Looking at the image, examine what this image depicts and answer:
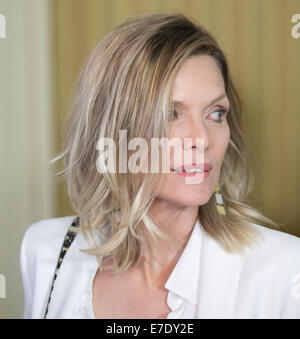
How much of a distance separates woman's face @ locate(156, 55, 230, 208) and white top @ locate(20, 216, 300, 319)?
6.2 inches

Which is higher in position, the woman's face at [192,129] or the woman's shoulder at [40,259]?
the woman's face at [192,129]

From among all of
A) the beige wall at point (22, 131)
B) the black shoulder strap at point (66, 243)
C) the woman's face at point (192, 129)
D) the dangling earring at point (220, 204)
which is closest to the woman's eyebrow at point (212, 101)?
the woman's face at point (192, 129)

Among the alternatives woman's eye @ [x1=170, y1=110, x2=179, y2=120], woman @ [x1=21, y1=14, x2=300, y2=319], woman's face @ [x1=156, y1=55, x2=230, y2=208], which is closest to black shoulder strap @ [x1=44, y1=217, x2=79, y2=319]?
woman @ [x1=21, y1=14, x2=300, y2=319]

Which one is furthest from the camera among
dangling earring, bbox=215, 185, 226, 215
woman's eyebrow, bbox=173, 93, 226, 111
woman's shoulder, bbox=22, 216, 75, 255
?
woman's shoulder, bbox=22, 216, 75, 255

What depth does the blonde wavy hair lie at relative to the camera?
1.01 meters

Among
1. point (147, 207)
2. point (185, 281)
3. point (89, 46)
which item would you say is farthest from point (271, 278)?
point (89, 46)

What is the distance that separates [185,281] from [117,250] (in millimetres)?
221

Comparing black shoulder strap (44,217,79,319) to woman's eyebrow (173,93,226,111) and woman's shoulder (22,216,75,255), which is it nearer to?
woman's shoulder (22,216,75,255)

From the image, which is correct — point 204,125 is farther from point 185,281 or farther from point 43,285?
point 43,285

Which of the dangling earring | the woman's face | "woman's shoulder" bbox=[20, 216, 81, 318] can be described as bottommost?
"woman's shoulder" bbox=[20, 216, 81, 318]

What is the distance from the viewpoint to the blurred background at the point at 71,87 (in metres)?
1.38

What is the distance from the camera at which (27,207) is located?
1.69 metres

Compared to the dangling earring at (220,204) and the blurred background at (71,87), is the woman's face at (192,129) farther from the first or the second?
the blurred background at (71,87)

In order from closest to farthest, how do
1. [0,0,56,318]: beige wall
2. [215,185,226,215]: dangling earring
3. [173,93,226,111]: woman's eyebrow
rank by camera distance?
[173,93,226,111]: woman's eyebrow → [215,185,226,215]: dangling earring → [0,0,56,318]: beige wall
